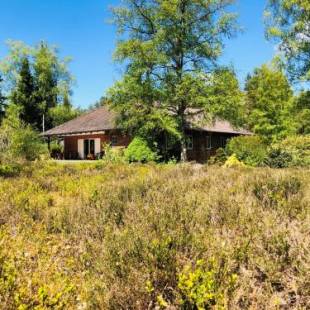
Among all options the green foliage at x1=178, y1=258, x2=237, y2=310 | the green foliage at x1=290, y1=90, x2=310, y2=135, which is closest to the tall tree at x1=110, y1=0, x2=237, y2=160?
the green foliage at x1=290, y1=90, x2=310, y2=135

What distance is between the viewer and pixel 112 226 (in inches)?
172

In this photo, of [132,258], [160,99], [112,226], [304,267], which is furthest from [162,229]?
[160,99]

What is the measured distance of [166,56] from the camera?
24.8 metres

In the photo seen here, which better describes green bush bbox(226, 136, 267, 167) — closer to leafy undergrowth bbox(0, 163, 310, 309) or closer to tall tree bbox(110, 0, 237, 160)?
tall tree bbox(110, 0, 237, 160)

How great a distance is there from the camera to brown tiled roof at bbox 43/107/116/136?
102 ft

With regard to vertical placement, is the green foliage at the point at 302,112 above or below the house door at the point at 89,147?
above

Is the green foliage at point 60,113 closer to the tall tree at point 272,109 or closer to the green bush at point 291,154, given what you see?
the tall tree at point 272,109

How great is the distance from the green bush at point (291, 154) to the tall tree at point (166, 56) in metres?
5.59

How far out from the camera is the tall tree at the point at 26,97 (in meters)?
49.2

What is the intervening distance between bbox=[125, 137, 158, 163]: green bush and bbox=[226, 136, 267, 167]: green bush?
5.50 meters

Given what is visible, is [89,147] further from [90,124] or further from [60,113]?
[60,113]

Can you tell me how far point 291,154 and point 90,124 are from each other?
19.7m

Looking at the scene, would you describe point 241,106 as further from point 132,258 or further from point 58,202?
point 132,258

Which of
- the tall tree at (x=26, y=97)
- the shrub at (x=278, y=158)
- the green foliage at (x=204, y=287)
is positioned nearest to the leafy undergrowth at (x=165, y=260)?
the green foliage at (x=204, y=287)
